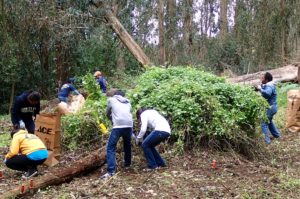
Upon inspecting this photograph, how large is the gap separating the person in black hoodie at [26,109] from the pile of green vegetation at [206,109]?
6.69ft

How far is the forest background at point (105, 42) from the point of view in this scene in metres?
18.9

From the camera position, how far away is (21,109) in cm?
816

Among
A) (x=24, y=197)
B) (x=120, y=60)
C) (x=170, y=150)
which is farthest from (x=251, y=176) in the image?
(x=120, y=60)

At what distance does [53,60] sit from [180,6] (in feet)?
42.9

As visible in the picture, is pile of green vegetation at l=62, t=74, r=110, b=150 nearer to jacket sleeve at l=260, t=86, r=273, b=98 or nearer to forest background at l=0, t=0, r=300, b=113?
jacket sleeve at l=260, t=86, r=273, b=98

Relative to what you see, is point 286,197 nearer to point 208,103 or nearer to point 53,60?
point 208,103

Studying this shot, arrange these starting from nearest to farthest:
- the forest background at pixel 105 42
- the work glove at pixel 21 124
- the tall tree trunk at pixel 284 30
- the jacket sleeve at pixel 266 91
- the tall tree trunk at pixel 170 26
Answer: the work glove at pixel 21 124 → the jacket sleeve at pixel 266 91 → the forest background at pixel 105 42 → the tall tree trunk at pixel 284 30 → the tall tree trunk at pixel 170 26

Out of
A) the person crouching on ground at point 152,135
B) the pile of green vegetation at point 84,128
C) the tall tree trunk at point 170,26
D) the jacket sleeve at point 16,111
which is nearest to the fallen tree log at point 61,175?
the person crouching on ground at point 152,135

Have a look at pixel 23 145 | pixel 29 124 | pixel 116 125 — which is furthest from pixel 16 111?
pixel 116 125

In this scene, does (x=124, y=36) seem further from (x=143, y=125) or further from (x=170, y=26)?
(x=143, y=125)

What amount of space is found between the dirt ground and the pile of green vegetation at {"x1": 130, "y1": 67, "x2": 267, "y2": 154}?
33cm

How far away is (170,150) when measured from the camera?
8.44m

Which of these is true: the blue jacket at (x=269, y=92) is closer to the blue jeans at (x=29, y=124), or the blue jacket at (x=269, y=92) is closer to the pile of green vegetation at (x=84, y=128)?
the pile of green vegetation at (x=84, y=128)

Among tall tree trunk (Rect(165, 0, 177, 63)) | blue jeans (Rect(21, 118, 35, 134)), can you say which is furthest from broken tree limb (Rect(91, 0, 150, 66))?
blue jeans (Rect(21, 118, 35, 134))
